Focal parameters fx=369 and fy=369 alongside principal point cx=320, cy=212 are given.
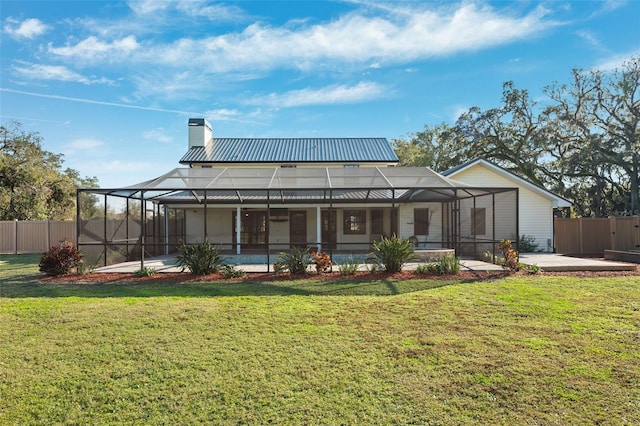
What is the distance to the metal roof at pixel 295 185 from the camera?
10.5m

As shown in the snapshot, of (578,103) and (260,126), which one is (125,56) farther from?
(578,103)

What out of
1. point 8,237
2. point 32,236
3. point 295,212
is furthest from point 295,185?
point 8,237

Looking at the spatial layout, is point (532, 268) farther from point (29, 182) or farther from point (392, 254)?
point (29, 182)

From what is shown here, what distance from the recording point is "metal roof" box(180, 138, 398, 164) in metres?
20.1

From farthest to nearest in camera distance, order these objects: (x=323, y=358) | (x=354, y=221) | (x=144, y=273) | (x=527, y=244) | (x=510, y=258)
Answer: (x=354, y=221), (x=527, y=244), (x=510, y=258), (x=144, y=273), (x=323, y=358)

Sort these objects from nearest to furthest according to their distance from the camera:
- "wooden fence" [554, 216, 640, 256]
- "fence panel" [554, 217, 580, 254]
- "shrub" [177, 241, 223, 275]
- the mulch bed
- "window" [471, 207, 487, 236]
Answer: the mulch bed < "shrub" [177, 241, 223, 275] < "window" [471, 207, 487, 236] < "wooden fence" [554, 216, 640, 256] < "fence panel" [554, 217, 580, 254]

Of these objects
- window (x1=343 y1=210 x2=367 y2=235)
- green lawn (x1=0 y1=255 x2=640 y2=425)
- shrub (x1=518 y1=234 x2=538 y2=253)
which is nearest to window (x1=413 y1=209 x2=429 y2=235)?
window (x1=343 y1=210 x2=367 y2=235)

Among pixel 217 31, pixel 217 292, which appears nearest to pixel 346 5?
pixel 217 31

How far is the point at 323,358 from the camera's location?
410 cm

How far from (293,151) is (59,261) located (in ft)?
45.0

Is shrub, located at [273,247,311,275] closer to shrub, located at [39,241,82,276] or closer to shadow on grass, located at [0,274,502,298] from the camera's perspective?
shadow on grass, located at [0,274,502,298]

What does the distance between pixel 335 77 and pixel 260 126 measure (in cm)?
1122

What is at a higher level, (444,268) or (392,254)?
(392,254)

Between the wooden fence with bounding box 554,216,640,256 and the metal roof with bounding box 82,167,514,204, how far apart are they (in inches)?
226
